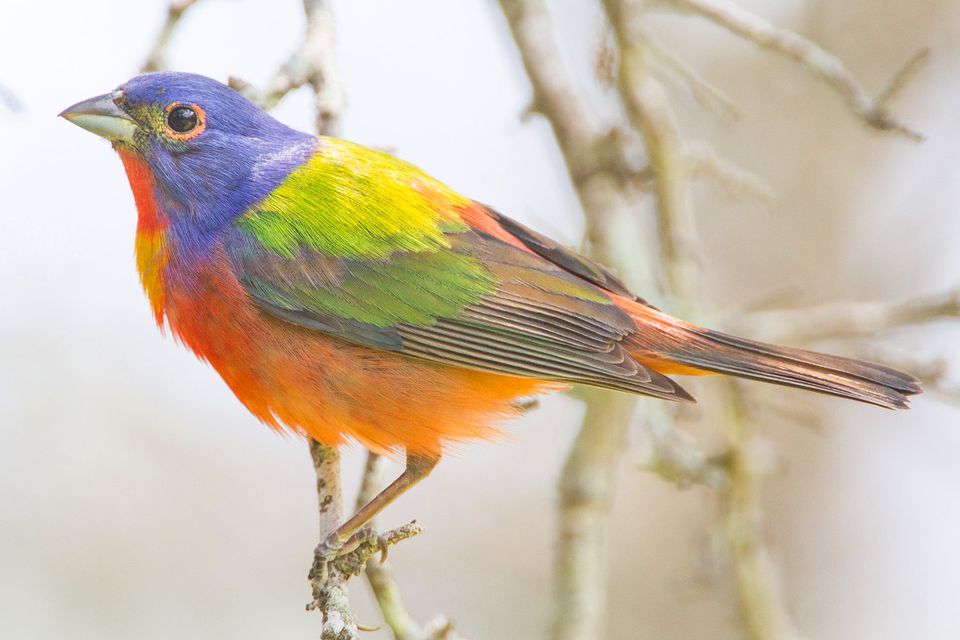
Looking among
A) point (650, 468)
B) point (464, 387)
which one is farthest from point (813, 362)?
point (464, 387)

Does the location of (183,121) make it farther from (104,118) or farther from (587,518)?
(587,518)

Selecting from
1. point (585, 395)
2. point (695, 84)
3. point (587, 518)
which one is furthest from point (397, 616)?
point (695, 84)

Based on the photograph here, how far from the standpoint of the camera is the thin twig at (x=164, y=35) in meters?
4.10

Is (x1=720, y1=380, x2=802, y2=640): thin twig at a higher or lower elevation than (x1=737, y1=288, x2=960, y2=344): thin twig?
lower

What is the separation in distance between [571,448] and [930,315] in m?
1.59

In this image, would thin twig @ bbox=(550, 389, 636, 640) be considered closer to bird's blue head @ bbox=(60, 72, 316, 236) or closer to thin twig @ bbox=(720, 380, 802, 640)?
thin twig @ bbox=(720, 380, 802, 640)

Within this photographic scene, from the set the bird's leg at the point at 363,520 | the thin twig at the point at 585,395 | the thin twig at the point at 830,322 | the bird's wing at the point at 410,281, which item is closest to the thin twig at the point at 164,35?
the bird's wing at the point at 410,281

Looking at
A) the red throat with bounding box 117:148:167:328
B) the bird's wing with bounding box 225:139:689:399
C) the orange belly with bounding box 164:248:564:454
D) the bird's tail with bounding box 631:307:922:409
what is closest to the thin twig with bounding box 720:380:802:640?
the bird's tail with bounding box 631:307:922:409

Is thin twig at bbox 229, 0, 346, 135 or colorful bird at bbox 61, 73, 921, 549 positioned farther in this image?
thin twig at bbox 229, 0, 346, 135

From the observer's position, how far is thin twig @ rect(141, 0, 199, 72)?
4102mm

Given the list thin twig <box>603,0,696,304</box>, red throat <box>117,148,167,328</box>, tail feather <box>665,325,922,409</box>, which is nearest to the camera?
tail feather <box>665,325,922,409</box>

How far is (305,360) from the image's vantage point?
3.79 meters

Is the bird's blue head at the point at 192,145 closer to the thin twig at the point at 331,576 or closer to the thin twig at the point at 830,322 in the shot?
the thin twig at the point at 331,576

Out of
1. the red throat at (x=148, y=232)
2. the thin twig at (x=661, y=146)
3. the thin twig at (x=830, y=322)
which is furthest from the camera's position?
the thin twig at (x=830, y=322)
